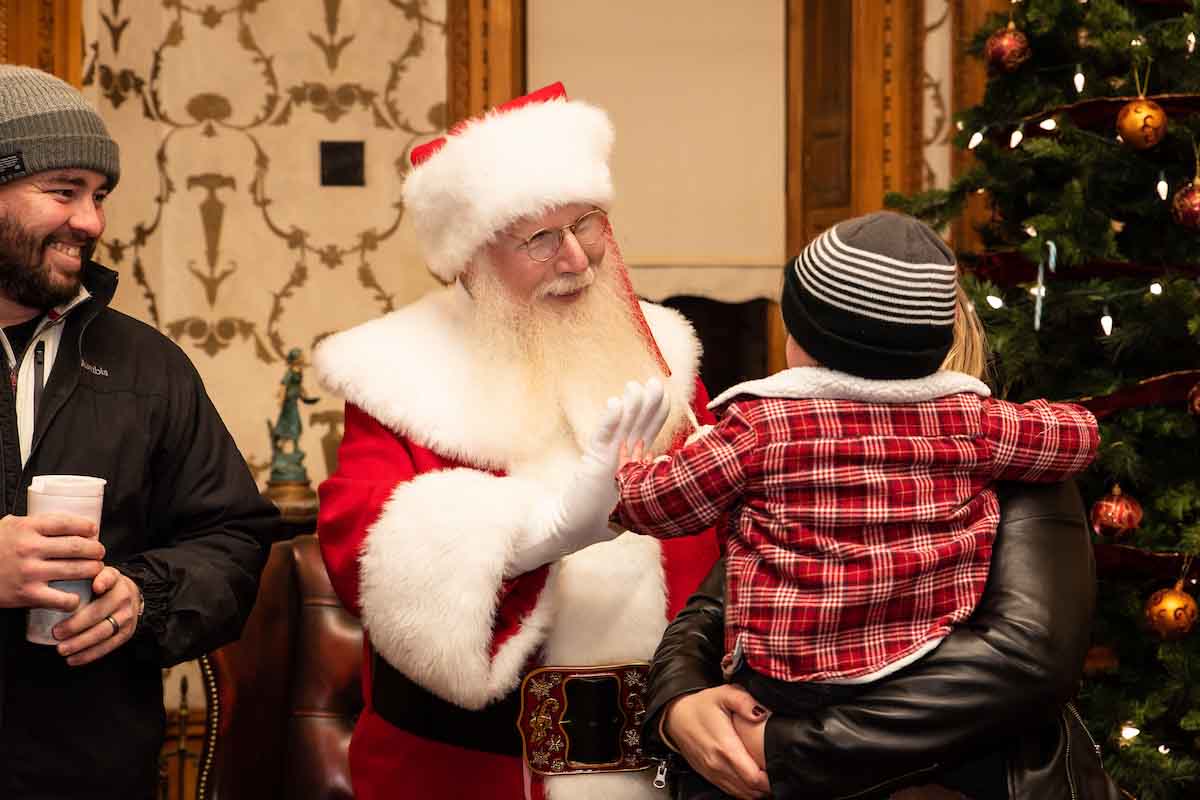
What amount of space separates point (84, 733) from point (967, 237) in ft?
11.6

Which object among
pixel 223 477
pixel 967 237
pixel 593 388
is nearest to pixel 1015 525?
pixel 593 388

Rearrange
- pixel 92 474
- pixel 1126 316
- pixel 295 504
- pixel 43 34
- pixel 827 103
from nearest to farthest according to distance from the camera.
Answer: pixel 92 474
pixel 1126 316
pixel 43 34
pixel 295 504
pixel 827 103

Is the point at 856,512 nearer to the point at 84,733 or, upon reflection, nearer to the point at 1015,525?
the point at 1015,525

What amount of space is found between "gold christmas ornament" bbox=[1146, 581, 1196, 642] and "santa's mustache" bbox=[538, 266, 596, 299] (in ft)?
4.87

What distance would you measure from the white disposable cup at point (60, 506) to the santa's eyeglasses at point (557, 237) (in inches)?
29.7

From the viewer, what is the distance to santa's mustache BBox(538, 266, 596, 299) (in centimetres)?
209

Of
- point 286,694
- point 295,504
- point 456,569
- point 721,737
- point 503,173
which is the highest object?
point 503,173

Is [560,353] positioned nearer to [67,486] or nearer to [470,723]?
[470,723]

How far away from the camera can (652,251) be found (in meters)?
5.31

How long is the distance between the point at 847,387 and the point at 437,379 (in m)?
0.80

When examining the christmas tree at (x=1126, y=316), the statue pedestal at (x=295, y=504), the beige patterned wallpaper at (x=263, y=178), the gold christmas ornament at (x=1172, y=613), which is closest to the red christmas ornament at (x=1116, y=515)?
the christmas tree at (x=1126, y=316)

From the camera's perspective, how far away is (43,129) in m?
1.87

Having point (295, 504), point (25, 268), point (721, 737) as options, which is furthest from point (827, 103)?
point (721, 737)

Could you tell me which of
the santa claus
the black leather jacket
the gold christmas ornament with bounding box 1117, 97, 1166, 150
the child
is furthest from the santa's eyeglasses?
the gold christmas ornament with bounding box 1117, 97, 1166, 150
